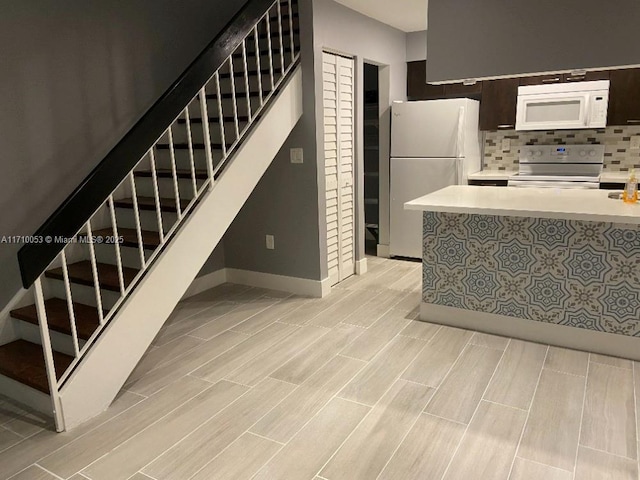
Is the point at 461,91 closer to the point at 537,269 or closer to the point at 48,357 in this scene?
the point at 537,269

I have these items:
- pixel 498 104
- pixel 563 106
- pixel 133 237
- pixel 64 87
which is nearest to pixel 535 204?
pixel 563 106

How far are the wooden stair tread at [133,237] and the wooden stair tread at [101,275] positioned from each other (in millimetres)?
162

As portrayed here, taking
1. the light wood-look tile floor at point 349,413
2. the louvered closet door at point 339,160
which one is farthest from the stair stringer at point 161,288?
the louvered closet door at point 339,160

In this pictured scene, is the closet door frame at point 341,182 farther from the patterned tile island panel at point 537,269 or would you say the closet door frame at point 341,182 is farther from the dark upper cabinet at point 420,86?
the dark upper cabinet at point 420,86

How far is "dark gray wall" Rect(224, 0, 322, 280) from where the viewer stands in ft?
12.4

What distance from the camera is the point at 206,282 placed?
4316 millimetres

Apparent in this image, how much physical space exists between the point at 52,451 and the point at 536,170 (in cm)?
478

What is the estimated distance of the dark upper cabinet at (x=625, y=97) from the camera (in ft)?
14.0

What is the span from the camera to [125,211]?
317 centimetres

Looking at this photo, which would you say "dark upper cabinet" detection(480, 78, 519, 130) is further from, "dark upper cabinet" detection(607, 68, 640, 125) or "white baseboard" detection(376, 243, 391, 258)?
"white baseboard" detection(376, 243, 391, 258)

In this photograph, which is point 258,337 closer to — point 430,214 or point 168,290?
point 168,290

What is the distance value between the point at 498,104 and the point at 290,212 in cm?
251

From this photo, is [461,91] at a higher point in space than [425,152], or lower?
higher

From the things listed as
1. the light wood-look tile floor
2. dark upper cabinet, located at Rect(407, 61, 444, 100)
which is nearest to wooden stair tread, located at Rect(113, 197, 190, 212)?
the light wood-look tile floor
